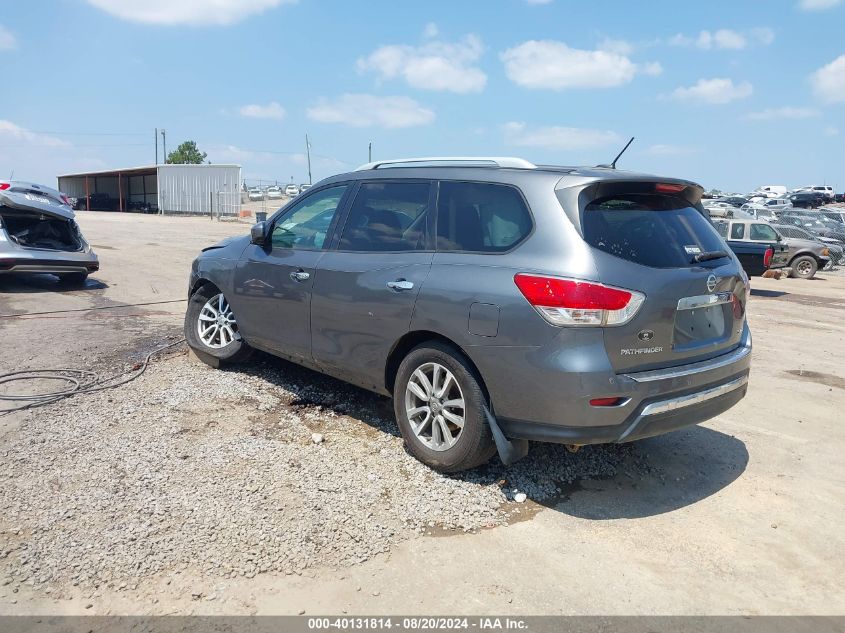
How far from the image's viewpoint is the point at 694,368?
156 inches

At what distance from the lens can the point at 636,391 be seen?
12.0 ft

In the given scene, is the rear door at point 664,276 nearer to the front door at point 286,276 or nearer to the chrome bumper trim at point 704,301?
the chrome bumper trim at point 704,301

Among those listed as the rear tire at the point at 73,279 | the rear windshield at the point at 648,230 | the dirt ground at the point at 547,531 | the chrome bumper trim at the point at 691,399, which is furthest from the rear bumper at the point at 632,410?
the rear tire at the point at 73,279

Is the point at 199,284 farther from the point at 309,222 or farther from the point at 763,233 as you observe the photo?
the point at 763,233

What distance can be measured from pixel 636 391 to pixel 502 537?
1048 millimetres

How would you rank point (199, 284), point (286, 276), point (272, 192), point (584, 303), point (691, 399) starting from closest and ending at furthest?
point (584, 303)
point (691, 399)
point (286, 276)
point (199, 284)
point (272, 192)

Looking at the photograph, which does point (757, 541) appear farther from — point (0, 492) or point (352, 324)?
point (0, 492)

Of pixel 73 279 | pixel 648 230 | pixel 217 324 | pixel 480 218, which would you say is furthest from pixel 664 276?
pixel 73 279

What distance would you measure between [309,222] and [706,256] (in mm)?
2905

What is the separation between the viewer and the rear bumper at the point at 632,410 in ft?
11.9

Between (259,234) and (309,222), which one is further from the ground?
(309,222)

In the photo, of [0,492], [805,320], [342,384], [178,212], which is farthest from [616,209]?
[178,212]

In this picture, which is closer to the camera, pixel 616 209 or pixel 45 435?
pixel 616 209

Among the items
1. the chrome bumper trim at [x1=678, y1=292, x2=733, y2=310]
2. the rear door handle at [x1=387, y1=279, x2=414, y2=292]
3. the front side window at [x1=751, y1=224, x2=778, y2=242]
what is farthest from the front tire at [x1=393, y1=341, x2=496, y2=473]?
the front side window at [x1=751, y1=224, x2=778, y2=242]
